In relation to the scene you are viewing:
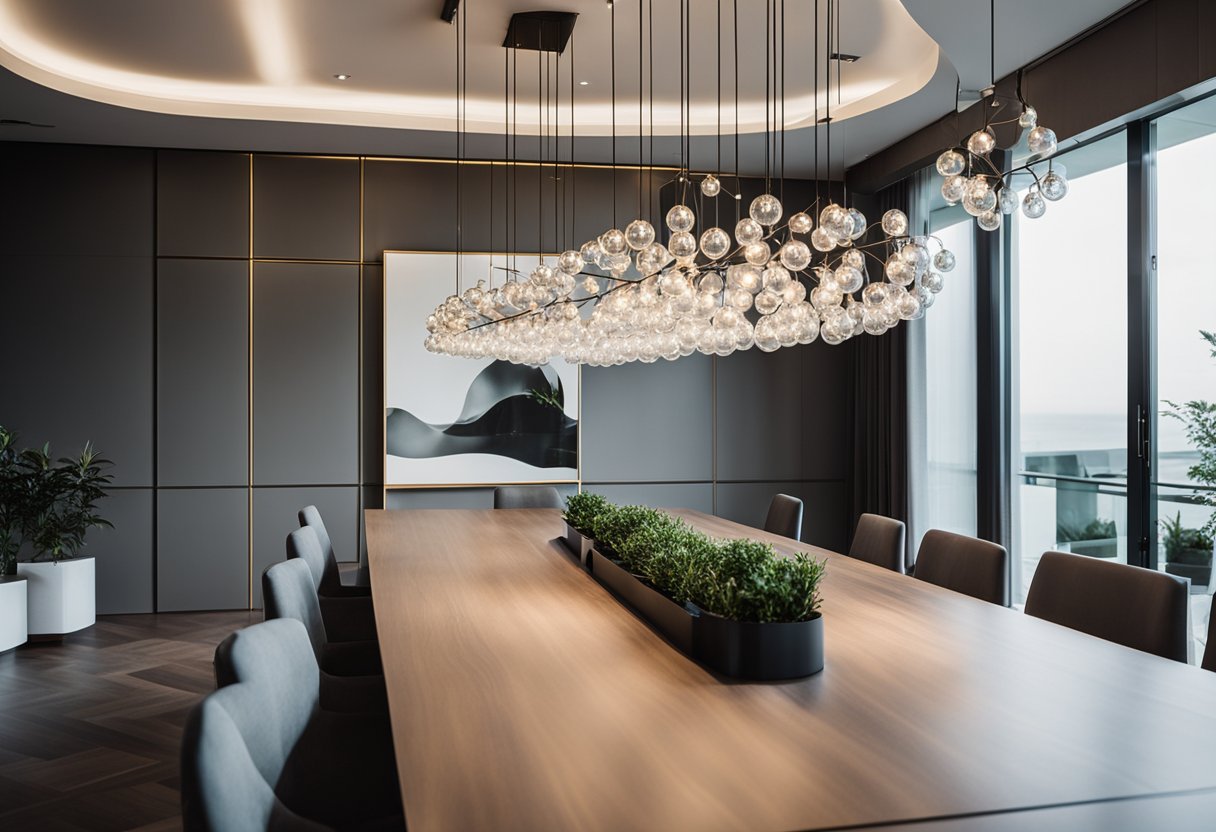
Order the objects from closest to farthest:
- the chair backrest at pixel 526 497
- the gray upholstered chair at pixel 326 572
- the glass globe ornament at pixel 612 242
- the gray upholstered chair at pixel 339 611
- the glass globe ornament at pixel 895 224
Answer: the glass globe ornament at pixel 895 224 < the glass globe ornament at pixel 612 242 < the gray upholstered chair at pixel 339 611 < the gray upholstered chair at pixel 326 572 < the chair backrest at pixel 526 497

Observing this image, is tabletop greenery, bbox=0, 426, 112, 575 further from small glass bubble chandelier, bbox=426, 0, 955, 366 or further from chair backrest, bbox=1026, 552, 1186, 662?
chair backrest, bbox=1026, 552, 1186, 662

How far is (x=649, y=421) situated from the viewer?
24.7 ft

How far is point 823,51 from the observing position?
564 centimetres

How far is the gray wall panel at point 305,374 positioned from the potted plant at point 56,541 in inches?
46.3

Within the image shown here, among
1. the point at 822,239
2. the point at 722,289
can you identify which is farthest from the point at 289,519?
the point at 822,239

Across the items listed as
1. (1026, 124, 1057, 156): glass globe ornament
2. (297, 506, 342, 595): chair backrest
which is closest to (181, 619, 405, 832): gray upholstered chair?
(297, 506, 342, 595): chair backrest

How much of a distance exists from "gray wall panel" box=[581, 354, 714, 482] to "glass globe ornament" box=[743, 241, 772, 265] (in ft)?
15.1

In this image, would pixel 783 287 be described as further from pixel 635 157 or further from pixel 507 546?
pixel 635 157

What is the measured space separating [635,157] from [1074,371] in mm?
3590

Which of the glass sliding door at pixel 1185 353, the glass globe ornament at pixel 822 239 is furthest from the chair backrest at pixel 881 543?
the glass globe ornament at pixel 822 239

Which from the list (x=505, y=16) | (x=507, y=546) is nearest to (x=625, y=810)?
(x=507, y=546)

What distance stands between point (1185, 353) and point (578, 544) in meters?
3.21

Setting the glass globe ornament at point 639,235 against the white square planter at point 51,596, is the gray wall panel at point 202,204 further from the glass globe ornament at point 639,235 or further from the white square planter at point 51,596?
the glass globe ornament at point 639,235

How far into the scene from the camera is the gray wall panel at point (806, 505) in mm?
7672
